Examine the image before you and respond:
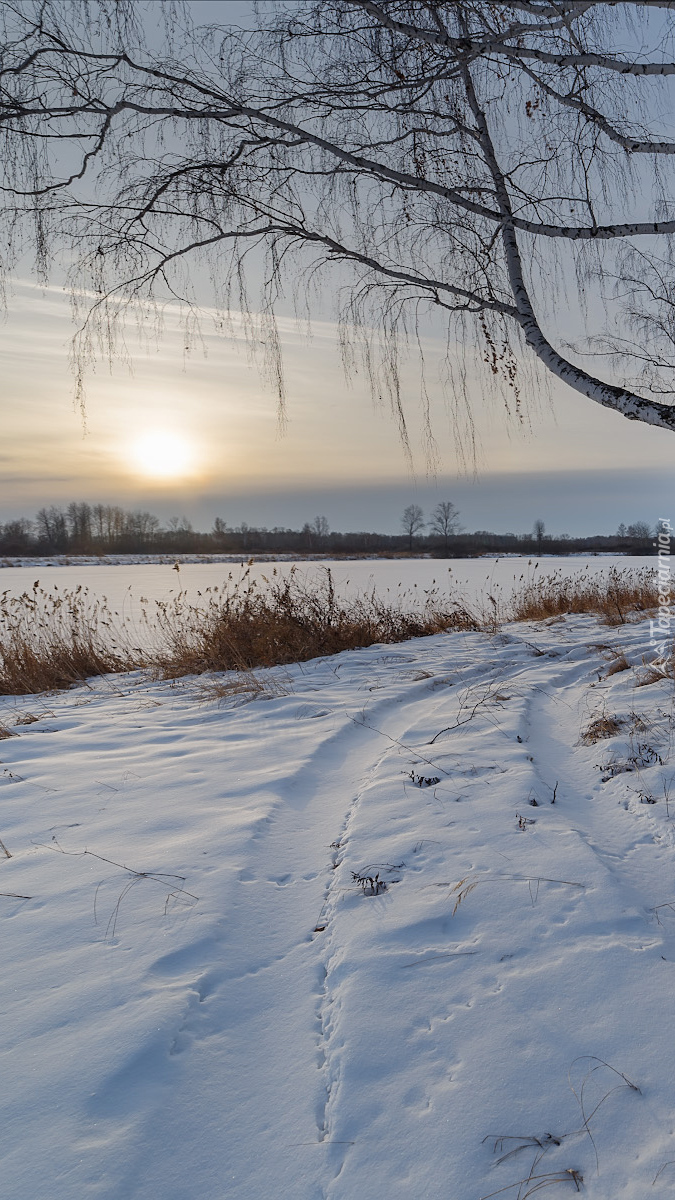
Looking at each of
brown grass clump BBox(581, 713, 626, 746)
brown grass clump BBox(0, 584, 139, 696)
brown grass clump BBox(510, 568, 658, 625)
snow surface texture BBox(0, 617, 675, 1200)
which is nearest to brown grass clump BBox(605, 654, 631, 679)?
brown grass clump BBox(581, 713, 626, 746)

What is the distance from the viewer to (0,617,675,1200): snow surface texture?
4.35 feet

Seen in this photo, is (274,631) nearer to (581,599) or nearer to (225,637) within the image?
(225,637)

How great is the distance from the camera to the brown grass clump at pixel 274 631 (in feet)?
24.1

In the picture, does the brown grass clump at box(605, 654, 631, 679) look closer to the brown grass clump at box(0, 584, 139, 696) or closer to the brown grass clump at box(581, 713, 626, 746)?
the brown grass clump at box(581, 713, 626, 746)

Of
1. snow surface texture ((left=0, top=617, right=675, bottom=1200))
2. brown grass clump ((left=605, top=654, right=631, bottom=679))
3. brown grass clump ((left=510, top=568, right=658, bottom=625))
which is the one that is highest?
brown grass clump ((left=510, top=568, right=658, bottom=625))

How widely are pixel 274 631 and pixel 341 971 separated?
600 cm

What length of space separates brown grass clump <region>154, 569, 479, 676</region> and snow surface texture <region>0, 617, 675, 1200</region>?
3474mm

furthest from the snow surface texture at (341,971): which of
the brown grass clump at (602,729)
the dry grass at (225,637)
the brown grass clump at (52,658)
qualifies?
the brown grass clump at (52,658)

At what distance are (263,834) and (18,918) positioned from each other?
0.99 metres

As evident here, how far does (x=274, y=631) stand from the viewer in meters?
7.79

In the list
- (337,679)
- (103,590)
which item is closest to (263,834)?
(337,679)

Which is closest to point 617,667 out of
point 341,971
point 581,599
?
point 341,971

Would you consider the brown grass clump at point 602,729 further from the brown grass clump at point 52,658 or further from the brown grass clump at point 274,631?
the brown grass clump at point 52,658

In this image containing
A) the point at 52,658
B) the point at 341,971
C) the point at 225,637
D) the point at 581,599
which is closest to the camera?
the point at 341,971
